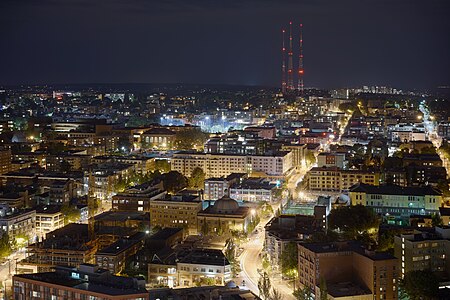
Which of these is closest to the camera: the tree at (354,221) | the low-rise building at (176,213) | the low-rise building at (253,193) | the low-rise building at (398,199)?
the tree at (354,221)

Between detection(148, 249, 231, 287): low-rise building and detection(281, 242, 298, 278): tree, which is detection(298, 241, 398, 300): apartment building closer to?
detection(281, 242, 298, 278): tree

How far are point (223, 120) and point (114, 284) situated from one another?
22.7m

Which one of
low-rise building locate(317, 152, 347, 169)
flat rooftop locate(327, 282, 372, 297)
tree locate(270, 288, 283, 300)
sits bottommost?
tree locate(270, 288, 283, 300)

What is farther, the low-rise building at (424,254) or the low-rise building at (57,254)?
the low-rise building at (57,254)

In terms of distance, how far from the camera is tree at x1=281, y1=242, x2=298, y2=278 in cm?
857

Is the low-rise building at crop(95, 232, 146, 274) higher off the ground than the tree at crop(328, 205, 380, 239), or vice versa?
the tree at crop(328, 205, 380, 239)

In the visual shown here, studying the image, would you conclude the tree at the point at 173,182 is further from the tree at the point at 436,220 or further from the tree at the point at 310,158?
the tree at the point at 436,220

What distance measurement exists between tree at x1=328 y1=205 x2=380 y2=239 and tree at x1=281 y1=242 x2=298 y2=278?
1.50m

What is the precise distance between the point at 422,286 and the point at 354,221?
2.83 meters

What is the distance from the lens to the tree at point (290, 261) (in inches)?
337

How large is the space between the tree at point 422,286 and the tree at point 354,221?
248 cm

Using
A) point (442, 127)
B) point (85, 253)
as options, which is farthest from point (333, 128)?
point (85, 253)

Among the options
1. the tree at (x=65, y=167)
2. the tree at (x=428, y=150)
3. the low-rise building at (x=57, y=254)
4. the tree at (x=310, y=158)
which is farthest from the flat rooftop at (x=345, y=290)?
the tree at (x=310, y=158)

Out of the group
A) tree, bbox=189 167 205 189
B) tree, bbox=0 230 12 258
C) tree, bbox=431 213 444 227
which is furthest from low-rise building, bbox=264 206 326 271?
tree, bbox=189 167 205 189
